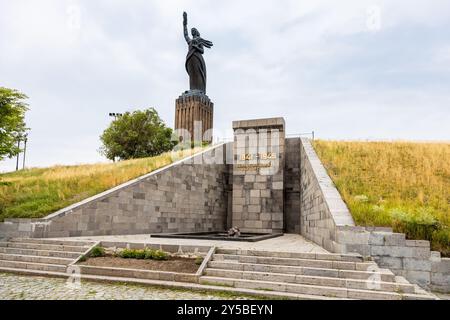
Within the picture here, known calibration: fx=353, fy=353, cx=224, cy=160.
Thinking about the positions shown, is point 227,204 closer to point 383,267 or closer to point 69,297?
point 383,267

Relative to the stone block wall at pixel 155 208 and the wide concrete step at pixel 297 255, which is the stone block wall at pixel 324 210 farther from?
the stone block wall at pixel 155 208

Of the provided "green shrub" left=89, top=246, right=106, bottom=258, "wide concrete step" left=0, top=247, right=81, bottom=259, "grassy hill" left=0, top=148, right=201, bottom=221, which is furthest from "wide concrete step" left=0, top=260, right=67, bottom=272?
"grassy hill" left=0, top=148, right=201, bottom=221

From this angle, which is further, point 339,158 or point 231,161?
point 231,161

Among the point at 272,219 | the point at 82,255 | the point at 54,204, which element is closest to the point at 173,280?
the point at 82,255

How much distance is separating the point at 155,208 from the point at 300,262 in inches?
397

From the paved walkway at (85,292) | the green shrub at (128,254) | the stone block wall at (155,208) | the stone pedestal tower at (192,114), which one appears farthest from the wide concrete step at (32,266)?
the stone pedestal tower at (192,114)

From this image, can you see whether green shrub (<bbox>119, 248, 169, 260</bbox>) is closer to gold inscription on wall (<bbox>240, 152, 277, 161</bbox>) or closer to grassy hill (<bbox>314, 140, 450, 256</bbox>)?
grassy hill (<bbox>314, 140, 450, 256</bbox>)

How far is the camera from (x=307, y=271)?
25.9 feet

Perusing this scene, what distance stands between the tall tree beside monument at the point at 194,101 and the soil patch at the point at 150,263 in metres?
36.2

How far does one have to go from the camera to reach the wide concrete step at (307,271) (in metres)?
7.36

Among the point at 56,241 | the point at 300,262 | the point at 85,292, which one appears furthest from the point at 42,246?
the point at 300,262

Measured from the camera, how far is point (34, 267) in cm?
974

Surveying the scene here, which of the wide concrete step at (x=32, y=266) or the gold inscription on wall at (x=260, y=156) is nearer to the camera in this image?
the wide concrete step at (x=32, y=266)

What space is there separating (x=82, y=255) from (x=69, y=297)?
2.91m
